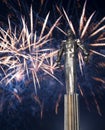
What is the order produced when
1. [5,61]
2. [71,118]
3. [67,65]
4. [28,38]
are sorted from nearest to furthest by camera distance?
[71,118], [67,65], [28,38], [5,61]

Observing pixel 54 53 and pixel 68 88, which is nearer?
pixel 68 88

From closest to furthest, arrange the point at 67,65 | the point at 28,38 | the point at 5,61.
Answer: the point at 67,65 < the point at 28,38 < the point at 5,61

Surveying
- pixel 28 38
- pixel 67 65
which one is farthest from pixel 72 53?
pixel 28 38

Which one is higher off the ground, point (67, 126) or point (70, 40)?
point (70, 40)

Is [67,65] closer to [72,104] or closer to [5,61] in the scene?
[72,104]

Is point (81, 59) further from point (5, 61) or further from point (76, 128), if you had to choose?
point (76, 128)

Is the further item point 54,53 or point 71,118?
point 54,53

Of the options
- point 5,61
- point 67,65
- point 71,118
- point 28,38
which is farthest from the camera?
point 5,61

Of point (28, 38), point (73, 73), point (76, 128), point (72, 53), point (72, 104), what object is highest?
point (28, 38)

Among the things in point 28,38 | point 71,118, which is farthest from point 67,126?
point 28,38
